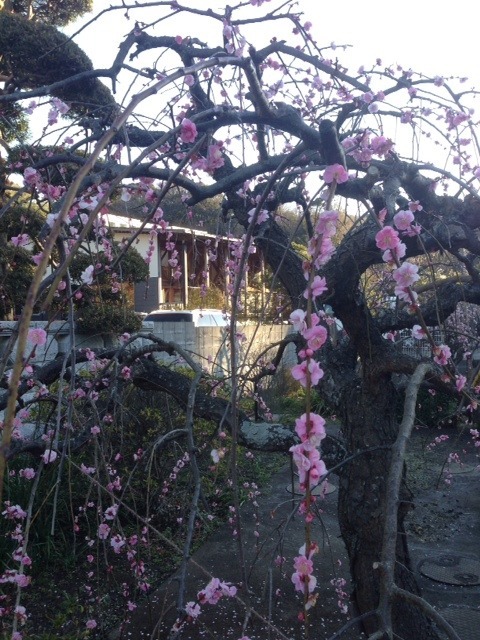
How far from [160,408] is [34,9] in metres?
7.57

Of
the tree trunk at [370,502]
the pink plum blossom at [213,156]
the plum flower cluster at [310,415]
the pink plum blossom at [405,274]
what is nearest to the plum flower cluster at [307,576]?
the plum flower cluster at [310,415]

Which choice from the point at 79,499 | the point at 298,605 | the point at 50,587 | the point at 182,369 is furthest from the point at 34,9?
the point at 298,605

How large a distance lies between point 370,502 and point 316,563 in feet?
6.46

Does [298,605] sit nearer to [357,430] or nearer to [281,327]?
[357,430]

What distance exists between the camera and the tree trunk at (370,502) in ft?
9.30

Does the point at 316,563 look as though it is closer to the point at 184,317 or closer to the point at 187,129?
the point at 187,129

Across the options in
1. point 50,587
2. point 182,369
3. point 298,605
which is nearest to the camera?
point 298,605

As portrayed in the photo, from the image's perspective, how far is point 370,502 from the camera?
9.76 feet

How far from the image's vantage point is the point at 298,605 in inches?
159

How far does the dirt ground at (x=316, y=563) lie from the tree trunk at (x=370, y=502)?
18 centimetres

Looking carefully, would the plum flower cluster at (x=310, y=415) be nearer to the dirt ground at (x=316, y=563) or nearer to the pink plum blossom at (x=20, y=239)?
the dirt ground at (x=316, y=563)

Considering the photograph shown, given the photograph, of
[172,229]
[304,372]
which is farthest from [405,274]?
[172,229]

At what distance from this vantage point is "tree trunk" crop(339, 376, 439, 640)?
9.30 feet

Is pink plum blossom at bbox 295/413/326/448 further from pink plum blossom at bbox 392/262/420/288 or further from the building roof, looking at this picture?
the building roof
